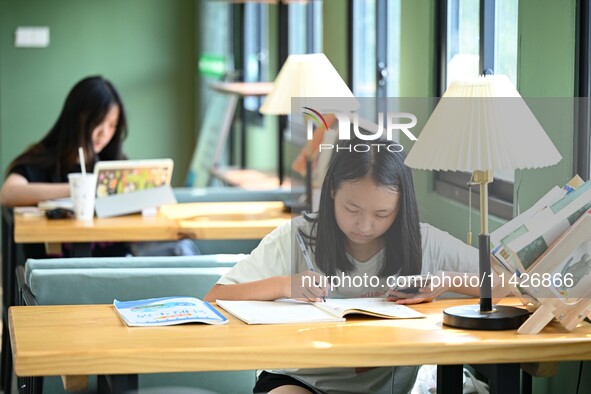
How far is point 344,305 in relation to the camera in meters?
2.14

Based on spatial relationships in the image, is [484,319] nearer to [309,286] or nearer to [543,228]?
[543,228]

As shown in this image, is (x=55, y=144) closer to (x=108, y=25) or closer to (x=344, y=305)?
(x=344, y=305)

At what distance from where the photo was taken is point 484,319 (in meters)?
2.03

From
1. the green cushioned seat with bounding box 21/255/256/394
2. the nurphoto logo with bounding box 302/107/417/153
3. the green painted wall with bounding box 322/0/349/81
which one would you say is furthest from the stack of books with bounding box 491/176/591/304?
the green painted wall with bounding box 322/0/349/81

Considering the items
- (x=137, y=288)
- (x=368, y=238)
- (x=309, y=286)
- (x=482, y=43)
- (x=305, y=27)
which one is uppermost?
(x=305, y=27)

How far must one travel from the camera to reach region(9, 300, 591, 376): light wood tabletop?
183cm

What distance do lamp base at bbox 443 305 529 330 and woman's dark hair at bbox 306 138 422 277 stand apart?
13 cm

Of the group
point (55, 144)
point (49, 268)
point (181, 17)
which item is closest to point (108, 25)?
point (181, 17)

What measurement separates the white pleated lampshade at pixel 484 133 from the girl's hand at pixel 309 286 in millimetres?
314

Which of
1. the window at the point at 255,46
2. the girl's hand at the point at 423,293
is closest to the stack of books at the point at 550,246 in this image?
the girl's hand at the point at 423,293

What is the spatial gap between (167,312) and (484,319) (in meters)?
0.61

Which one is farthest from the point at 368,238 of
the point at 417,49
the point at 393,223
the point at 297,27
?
the point at 297,27

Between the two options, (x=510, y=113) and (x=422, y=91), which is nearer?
(x=510, y=113)

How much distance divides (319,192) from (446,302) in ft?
1.19
